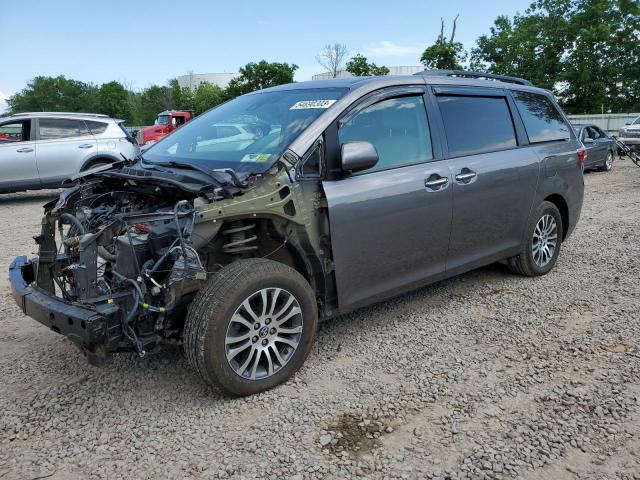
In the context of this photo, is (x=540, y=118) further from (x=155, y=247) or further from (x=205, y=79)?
(x=205, y=79)

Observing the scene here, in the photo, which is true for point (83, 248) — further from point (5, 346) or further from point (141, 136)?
point (141, 136)

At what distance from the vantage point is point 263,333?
3.09m

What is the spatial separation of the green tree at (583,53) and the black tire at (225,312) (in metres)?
36.4

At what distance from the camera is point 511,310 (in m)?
4.45

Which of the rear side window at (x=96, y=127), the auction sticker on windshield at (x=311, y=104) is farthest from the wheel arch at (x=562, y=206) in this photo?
the rear side window at (x=96, y=127)

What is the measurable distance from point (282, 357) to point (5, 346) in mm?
2176

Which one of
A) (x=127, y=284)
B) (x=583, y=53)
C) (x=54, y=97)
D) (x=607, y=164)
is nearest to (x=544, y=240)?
(x=127, y=284)

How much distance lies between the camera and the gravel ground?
8.39 feet

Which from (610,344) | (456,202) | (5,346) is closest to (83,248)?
(5,346)

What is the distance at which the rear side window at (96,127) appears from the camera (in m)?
11.3

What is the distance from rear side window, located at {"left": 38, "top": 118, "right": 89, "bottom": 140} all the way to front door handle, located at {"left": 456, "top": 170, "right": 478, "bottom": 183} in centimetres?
957

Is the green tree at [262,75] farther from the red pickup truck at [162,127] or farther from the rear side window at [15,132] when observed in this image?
the rear side window at [15,132]

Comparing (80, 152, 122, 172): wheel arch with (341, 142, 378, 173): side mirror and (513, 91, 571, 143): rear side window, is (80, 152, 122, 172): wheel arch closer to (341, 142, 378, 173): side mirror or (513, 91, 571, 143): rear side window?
(513, 91, 571, 143): rear side window

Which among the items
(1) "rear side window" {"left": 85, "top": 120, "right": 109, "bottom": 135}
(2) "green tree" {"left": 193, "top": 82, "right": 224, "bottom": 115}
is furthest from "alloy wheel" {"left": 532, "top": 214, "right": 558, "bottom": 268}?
(2) "green tree" {"left": 193, "top": 82, "right": 224, "bottom": 115}
